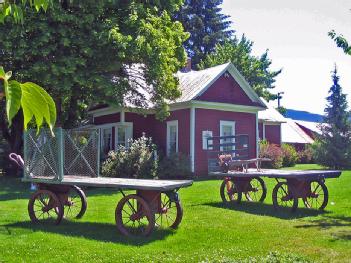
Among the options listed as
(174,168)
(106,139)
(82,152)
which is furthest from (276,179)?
(106,139)

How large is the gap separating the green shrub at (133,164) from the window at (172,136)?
3.38m

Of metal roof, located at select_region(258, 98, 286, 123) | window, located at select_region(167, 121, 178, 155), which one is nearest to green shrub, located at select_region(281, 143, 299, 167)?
metal roof, located at select_region(258, 98, 286, 123)

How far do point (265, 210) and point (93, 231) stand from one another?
4692mm

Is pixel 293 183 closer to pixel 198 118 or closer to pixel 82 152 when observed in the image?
pixel 82 152

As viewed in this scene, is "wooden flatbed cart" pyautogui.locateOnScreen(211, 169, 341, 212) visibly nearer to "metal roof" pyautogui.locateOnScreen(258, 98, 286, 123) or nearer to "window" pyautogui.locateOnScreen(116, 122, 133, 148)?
"window" pyautogui.locateOnScreen(116, 122, 133, 148)

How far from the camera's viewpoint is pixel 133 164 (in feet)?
65.6

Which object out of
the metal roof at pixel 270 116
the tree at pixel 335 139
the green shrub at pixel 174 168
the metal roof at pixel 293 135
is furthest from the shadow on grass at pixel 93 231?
the metal roof at pixel 293 135

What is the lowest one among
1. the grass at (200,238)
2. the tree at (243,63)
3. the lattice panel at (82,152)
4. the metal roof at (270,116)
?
the grass at (200,238)

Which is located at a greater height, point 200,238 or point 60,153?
point 60,153

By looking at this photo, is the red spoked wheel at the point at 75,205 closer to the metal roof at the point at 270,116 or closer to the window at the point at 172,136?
the window at the point at 172,136

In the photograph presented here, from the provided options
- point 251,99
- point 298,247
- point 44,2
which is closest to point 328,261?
point 298,247

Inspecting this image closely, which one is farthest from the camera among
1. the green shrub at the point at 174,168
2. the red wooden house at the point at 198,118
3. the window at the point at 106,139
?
the window at the point at 106,139

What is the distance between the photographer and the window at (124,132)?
80.8 feet

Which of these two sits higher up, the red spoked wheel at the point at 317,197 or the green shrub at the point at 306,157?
the green shrub at the point at 306,157
